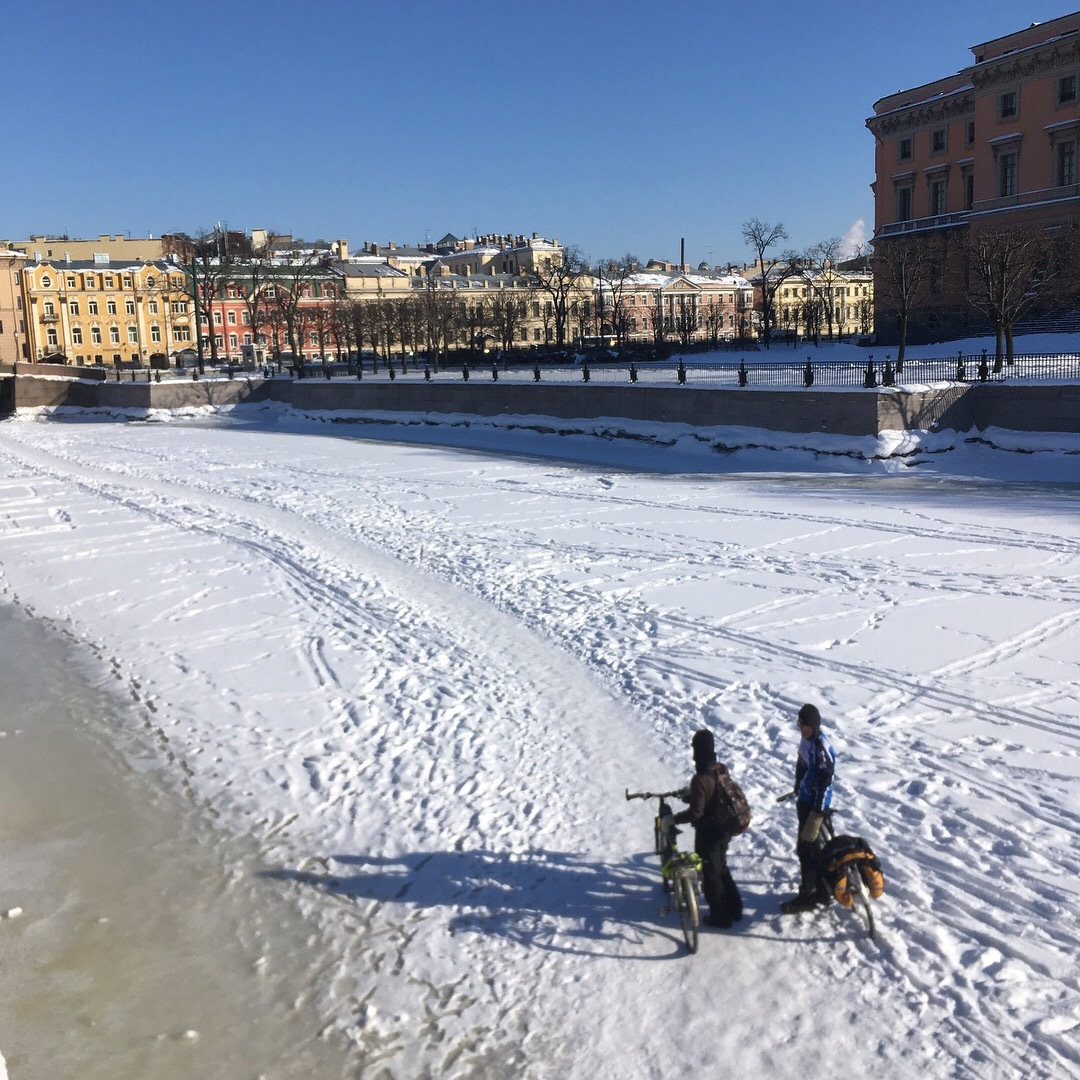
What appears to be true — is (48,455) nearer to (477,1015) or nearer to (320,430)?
(320,430)

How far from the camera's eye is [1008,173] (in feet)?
185

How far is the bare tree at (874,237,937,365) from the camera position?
47.3 m

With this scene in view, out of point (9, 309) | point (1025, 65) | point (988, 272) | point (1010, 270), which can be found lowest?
point (988, 272)

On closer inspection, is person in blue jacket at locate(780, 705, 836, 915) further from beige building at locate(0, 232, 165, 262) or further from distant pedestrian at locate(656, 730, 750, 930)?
beige building at locate(0, 232, 165, 262)

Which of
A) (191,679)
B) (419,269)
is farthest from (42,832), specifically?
(419,269)

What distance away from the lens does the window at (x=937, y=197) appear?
61.7m

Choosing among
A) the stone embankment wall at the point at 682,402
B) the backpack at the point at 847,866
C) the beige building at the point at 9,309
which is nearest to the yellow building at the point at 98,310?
the beige building at the point at 9,309

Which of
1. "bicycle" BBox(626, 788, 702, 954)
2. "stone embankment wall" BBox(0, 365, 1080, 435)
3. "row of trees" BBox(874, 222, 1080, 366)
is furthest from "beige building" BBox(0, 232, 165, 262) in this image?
"bicycle" BBox(626, 788, 702, 954)

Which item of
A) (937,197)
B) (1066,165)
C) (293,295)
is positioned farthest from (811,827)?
(293,295)

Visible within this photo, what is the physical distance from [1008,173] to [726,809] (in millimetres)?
57883

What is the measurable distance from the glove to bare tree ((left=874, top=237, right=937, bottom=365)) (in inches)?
1522

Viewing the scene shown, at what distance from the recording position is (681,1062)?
6.04 meters

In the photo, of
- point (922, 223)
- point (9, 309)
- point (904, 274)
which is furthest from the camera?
point (9, 309)

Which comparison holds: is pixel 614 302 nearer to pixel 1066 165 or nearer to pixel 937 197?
pixel 937 197
